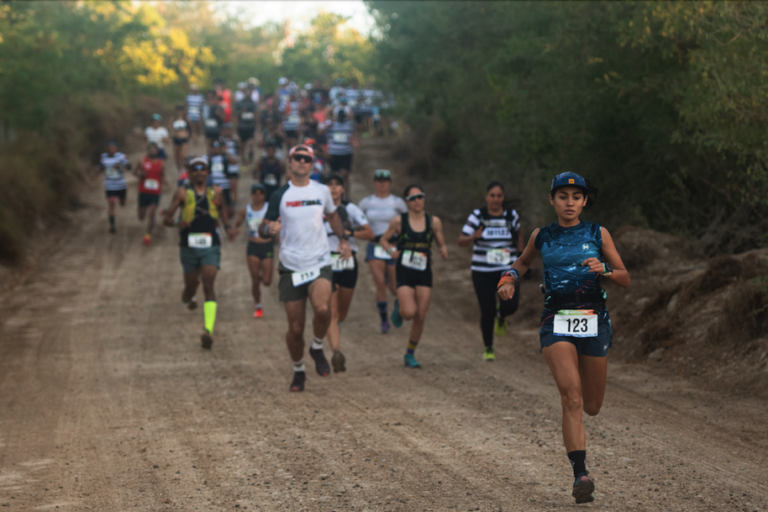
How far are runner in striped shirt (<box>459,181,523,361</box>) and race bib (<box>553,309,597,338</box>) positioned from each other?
4440 mm

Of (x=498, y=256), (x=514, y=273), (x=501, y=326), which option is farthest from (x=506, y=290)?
(x=501, y=326)

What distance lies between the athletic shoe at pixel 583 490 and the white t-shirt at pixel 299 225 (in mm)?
3844

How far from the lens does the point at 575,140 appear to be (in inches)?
541

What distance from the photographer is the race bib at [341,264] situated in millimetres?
9688

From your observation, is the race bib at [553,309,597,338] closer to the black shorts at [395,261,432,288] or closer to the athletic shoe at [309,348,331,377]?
the athletic shoe at [309,348,331,377]

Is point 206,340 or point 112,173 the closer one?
point 206,340

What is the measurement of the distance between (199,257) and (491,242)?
398 cm

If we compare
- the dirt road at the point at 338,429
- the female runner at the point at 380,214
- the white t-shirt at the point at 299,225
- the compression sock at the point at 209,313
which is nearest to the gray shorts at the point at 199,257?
the compression sock at the point at 209,313

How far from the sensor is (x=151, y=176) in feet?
62.4

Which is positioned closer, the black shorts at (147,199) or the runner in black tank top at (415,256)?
the runner in black tank top at (415,256)

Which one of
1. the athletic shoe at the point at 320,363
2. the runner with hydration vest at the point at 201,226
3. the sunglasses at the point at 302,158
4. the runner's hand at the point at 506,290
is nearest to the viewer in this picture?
the runner's hand at the point at 506,290

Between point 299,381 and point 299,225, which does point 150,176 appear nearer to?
point 299,381

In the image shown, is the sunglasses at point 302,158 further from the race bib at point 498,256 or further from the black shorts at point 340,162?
the black shorts at point 340,162

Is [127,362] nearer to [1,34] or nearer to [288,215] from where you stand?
[288,215]
